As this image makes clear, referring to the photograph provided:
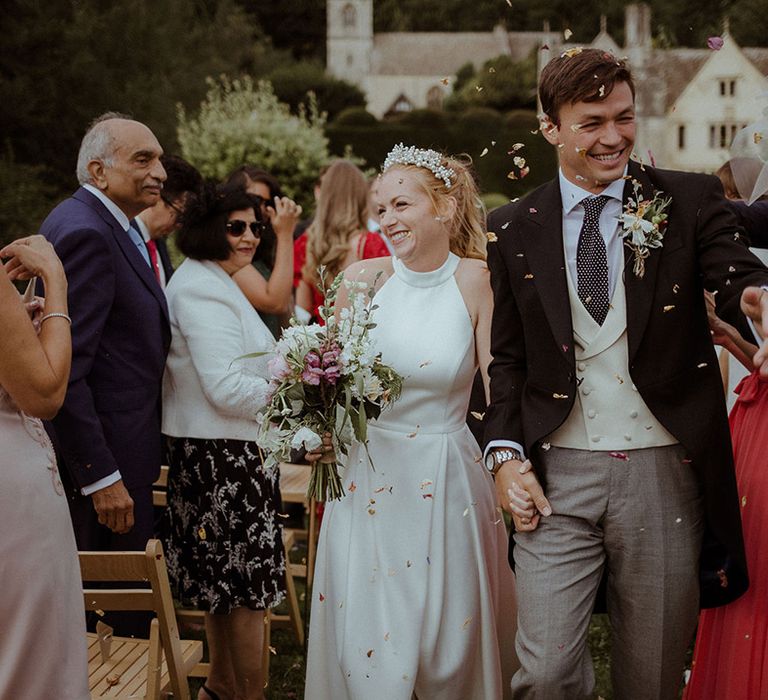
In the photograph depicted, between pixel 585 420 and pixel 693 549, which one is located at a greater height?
pixel 585 420

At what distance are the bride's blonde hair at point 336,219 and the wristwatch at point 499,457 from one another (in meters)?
3.65

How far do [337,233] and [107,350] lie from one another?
3.07m

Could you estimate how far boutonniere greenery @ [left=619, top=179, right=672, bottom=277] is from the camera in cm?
297

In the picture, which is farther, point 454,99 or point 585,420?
point 454,99

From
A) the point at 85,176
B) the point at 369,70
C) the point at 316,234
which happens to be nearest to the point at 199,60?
the point at 316,234

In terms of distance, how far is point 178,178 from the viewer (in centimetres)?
527

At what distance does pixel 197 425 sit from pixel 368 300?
0.92 meters

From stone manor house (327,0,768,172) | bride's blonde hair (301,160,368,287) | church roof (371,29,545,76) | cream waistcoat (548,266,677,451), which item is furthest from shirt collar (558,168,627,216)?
church roof (371,29,545,76)

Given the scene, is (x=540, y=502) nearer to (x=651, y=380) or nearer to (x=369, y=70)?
(x=651, y=380)

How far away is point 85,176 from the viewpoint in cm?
439

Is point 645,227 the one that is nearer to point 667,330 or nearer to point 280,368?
point 667,330

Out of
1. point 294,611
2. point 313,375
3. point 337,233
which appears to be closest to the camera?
point 313,375

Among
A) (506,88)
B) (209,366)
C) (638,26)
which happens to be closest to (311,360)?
(209,366)

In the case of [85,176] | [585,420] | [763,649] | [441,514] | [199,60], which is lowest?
[763,649]
